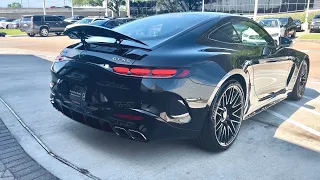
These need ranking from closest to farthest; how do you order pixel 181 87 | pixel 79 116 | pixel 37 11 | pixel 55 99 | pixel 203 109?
1. pixel 181 87
2. pixel 203 109
3. pixel 79 116
4. pixel 55 99
5. pixel 37 11

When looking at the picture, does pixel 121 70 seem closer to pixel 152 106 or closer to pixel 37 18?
pixel 152 106

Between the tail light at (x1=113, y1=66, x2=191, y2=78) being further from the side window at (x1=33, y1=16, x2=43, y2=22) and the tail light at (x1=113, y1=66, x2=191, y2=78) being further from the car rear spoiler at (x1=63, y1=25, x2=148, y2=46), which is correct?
the side window at (x1=33, y1=16, x2=43, y2=22)

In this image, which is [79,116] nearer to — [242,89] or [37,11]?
[242,89]

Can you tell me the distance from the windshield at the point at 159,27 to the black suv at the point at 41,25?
2265 cm

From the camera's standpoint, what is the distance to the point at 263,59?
12.9 ft

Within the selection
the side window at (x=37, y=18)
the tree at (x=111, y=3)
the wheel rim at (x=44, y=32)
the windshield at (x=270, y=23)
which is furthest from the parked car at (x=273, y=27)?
the tree at (x=111, y=3)

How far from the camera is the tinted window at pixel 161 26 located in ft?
11.1

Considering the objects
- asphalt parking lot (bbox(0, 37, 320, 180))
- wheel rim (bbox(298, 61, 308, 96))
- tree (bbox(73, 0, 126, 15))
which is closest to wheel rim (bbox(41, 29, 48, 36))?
asphalt parking lot (bbox(0, 37, 320, 180))

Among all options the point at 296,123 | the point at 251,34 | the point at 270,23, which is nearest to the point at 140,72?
the point at 251,34

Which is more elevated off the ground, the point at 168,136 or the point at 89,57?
the point at 89,57

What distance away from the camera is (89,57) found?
3.02m

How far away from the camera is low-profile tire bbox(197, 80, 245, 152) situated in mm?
3125

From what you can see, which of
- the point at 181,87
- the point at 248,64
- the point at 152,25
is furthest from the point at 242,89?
the point at 152,25

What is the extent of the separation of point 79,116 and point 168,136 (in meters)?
0.98
